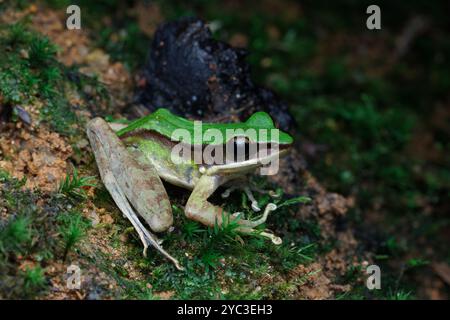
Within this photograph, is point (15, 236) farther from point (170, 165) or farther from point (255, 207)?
point (255, 207)

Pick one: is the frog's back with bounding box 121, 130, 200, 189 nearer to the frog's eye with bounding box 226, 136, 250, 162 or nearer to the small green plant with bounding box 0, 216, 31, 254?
the frog's eye with bounding box 226, 136, 250, 162

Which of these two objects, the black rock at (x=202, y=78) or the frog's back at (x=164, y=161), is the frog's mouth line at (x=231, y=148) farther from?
the black rock at (x=202, y=78)

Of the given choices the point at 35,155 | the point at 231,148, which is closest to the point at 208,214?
the point at 231,148

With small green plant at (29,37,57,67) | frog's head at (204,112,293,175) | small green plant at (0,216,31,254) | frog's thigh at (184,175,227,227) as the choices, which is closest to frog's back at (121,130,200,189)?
frog's thigh at (184,175,227,227)

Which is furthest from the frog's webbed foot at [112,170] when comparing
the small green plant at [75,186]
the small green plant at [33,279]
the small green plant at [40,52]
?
the small green plant at [40,52]

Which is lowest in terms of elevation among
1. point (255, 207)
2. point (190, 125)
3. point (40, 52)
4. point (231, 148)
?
point (255, 207)

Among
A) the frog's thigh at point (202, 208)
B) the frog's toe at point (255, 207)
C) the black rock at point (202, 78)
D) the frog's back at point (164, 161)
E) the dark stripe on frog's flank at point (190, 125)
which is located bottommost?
the frog's toe at point (255, 207)

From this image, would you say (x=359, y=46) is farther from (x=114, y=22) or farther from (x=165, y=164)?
(x=165, y=164)

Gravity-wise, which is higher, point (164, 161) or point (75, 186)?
point (164, 161)
